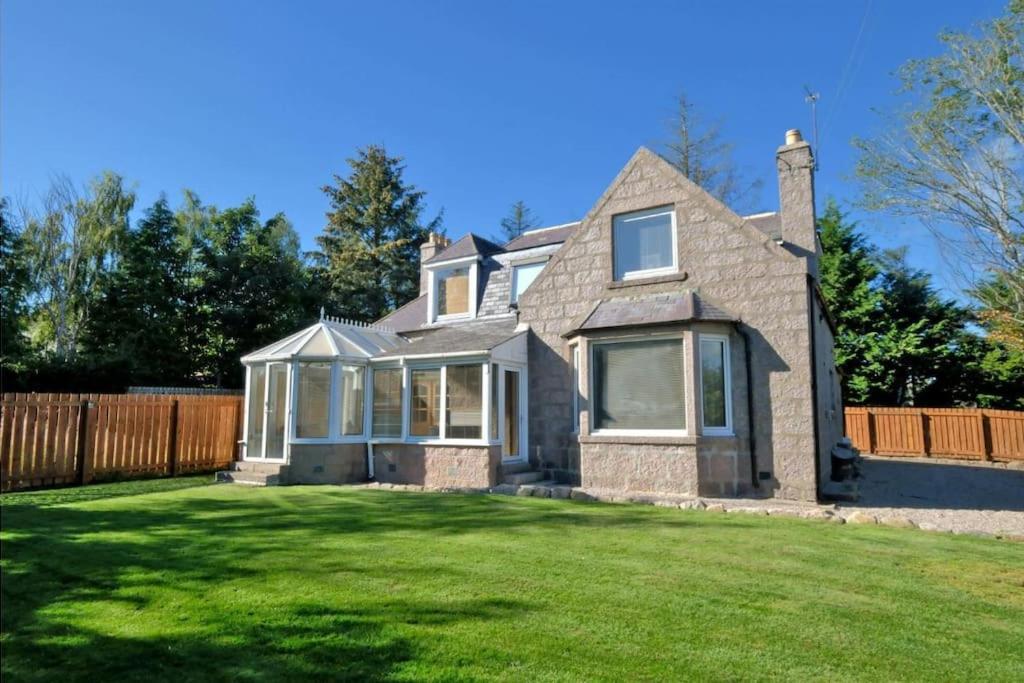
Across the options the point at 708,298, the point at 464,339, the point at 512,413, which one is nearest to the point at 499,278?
the point at 464,339

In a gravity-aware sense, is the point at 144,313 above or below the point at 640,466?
above

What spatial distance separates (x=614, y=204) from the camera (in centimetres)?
1241

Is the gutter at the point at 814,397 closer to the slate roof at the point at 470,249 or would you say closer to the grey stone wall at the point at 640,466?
the grey stone wall at the point at 640,466

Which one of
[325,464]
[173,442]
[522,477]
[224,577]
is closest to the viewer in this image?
[224,577]

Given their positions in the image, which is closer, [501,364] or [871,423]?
[501,364]

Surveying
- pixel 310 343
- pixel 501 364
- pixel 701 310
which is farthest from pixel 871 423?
pixel 310 343

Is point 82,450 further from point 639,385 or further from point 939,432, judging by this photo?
point 939,432

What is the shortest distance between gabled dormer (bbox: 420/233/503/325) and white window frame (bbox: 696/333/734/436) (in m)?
6.86

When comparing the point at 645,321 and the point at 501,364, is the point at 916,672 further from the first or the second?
the point at 501,364

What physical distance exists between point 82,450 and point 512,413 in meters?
9.41

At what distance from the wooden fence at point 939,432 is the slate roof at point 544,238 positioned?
15.1 meters

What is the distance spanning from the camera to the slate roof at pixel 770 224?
12.1 metres

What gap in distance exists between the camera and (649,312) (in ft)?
36.2

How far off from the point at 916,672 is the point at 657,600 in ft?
5.51
